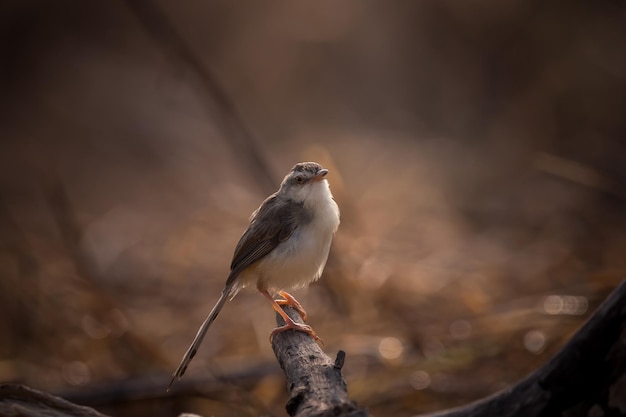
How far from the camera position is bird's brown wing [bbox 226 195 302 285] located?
199 inches

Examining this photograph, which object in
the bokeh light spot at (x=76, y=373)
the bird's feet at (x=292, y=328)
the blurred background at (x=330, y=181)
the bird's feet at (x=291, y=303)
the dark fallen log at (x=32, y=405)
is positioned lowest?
the dark fallen log at (x=32, y=405)

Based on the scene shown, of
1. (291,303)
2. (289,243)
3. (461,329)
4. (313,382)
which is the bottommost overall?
(313,382)

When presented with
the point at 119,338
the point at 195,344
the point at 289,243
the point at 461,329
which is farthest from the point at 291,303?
the point at 119,338

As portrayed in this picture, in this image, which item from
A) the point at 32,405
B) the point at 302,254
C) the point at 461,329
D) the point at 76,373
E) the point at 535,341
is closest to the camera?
the point at 32,405

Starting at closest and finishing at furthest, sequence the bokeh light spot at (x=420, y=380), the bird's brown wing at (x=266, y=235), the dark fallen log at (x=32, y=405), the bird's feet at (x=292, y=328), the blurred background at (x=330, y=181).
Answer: the dark fallen log at (x=32, y=405) < the bird's feet at (x=292, y=328) < the bird's brown wing at (x=266, y=235) < the bokeh light spot at (x=420, y=380) < the blurred background at (x=330, y=181)

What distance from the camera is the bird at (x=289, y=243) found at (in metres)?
4.94

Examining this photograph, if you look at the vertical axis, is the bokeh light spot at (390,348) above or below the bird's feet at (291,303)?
→ above

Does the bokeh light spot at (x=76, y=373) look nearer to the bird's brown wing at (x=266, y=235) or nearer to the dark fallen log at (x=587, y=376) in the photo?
the bird's brown wing at (x=266, y=235)

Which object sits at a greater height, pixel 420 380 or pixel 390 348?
pixel 390 348

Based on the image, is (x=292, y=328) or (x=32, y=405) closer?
(x=32, y=405)

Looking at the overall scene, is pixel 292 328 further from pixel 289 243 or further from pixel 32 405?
pixel 32 405

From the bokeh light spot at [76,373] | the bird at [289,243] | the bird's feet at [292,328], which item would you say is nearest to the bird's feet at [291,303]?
the bird at [289,243]

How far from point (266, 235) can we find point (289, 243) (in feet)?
0.53

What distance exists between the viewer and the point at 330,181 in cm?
953
